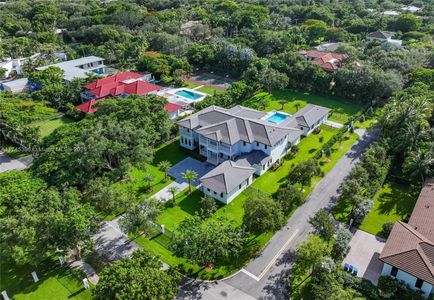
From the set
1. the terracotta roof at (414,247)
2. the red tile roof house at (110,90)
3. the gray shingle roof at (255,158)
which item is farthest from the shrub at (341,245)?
the red tile roof house at (110,90)

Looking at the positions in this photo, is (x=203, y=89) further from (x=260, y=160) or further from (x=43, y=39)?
(x=43, y=39)

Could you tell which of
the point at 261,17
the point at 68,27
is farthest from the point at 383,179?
the point at 68,27

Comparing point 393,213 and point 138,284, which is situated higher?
point 138,284

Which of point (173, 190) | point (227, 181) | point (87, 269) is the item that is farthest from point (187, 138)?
point (87, 269)

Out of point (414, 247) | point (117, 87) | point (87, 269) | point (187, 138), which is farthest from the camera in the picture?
point (117, 87)

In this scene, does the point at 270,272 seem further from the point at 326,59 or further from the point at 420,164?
the point at 326,59

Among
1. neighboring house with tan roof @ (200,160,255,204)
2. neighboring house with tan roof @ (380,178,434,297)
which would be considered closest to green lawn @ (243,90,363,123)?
neighboring house with tan roof @ (200,160,255,204)
